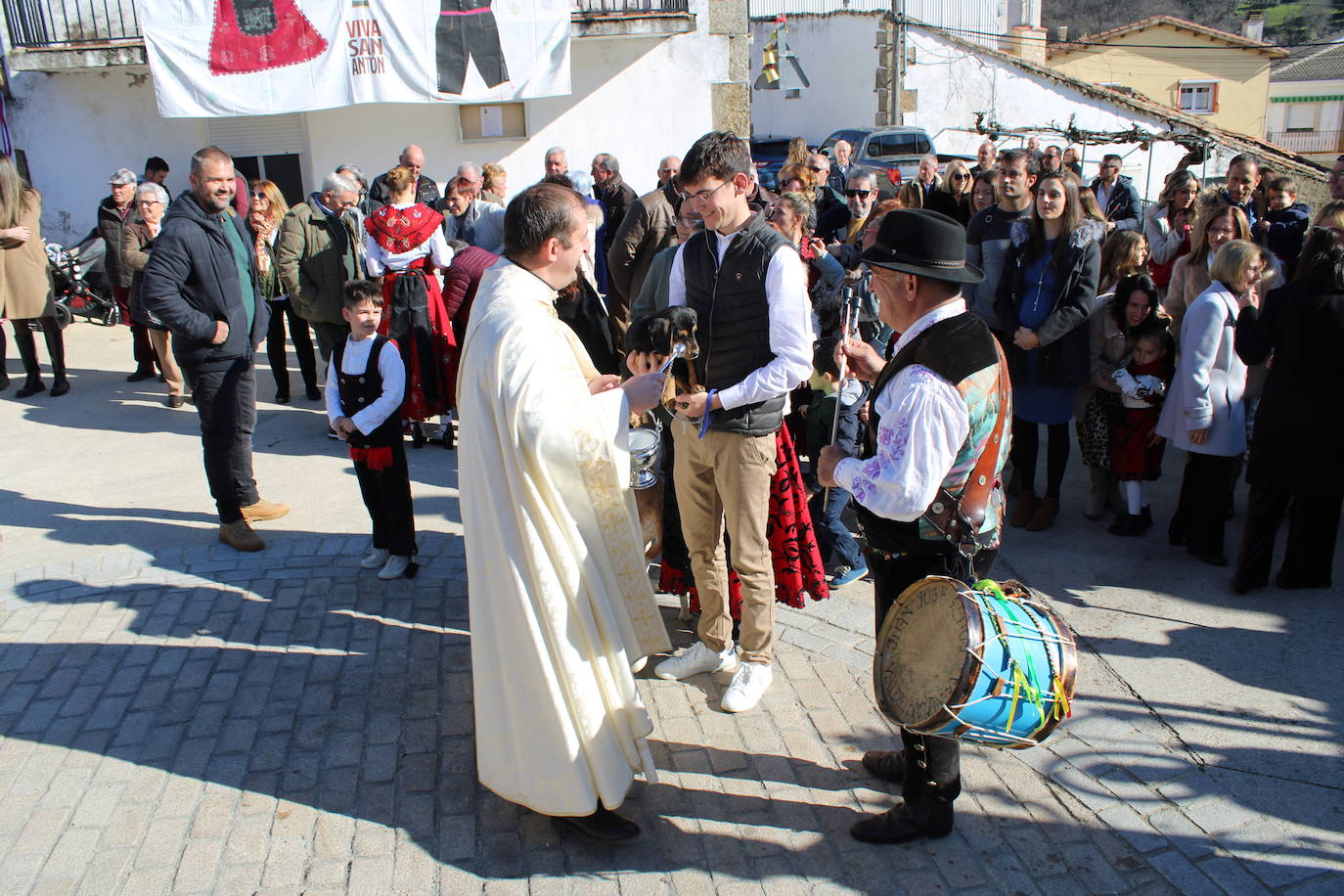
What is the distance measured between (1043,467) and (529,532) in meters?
5.19

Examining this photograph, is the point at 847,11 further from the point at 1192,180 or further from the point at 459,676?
the point at 459,676

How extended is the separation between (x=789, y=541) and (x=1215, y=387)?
8.71 feet

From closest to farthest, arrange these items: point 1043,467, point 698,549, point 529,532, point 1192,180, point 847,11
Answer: point 529,532 → point 698,549 → point 1043,467 → point 1192,180 → point 847,11

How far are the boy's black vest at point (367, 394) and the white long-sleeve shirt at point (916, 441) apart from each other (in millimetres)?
2901

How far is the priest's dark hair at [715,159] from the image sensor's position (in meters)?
3.64

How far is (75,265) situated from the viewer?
11.7 m

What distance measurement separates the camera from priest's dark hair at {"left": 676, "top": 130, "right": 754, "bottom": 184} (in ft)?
11.9

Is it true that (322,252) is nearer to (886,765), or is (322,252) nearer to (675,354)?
(675,354)

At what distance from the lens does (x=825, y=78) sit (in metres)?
28.1

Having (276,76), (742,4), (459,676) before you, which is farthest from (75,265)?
(459,676)

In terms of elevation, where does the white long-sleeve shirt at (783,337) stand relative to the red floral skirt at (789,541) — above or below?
above

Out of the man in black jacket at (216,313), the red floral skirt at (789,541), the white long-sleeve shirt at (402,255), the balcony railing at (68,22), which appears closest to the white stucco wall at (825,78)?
the balcony railing at (68,22)

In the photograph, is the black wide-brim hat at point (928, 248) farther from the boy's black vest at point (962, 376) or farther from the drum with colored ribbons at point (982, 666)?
the drum with colored ribbons at point (982, 666)

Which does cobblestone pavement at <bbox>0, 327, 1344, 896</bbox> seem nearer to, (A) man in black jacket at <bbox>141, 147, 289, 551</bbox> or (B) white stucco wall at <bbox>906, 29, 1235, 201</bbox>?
(A) man in black jacket at <bbox>141, 147, 289, 551</bbox>
